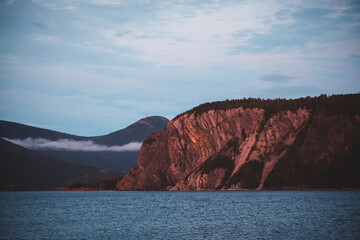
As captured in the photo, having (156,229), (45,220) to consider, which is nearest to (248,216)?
(156,229)

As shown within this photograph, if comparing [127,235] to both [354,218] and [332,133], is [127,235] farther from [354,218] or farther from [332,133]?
[332,133]

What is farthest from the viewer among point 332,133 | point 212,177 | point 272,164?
point 212,177

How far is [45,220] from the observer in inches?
2844

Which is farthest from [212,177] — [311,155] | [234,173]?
[311,155]

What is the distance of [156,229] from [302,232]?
57.2 feet

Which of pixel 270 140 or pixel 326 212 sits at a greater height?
pixel 270 140

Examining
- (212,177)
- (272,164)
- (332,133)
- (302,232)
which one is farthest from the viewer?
(212,177)

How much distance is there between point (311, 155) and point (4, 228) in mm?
132406

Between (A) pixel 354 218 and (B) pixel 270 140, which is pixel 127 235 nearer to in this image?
(A) pixel 354 218

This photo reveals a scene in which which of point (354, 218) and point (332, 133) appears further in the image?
point (332, 133)

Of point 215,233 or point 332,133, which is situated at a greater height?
point 332,133

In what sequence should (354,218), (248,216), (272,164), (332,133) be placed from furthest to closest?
(272,164) → (332,133) → (248,216) → (354,218)

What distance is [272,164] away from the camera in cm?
18388

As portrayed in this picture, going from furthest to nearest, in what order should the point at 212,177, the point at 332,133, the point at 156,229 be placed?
1. the point at 212,177
2. the point at 332,133
3. the point at 156,229
